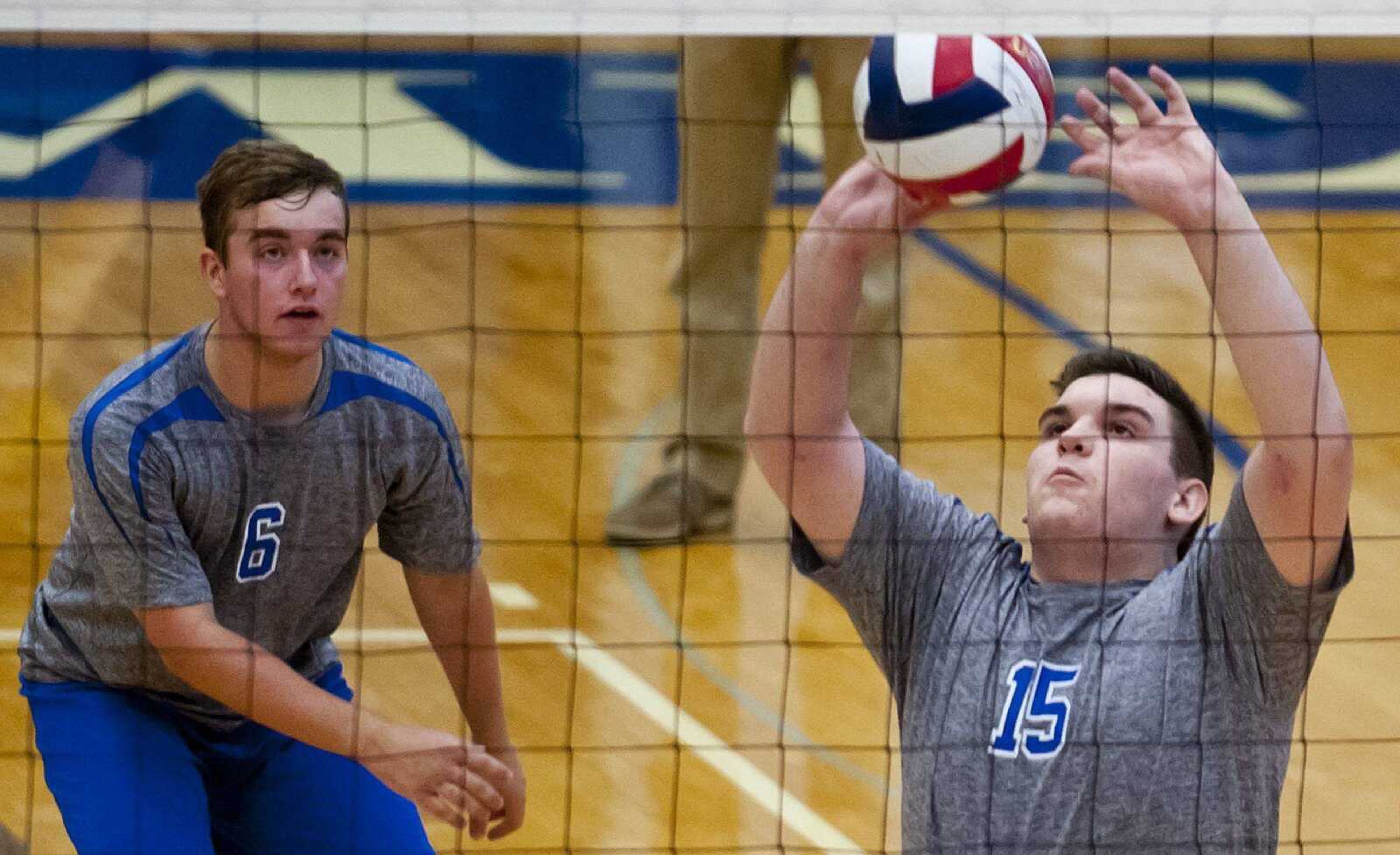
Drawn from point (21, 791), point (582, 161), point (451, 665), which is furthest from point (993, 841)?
point (582, 161)

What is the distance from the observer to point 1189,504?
8.06ft

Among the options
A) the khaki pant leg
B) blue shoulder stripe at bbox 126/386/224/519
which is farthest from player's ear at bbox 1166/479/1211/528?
the khaki pant leg

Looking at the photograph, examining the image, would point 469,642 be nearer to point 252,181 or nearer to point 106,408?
point 106,408

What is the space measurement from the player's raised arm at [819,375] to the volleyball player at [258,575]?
1.70 ft

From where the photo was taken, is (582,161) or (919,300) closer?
(919,300)

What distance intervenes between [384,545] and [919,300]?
3514mm

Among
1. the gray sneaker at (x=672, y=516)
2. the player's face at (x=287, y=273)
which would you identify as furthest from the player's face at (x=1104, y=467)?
the gray sneaker at (x=672, y=516)

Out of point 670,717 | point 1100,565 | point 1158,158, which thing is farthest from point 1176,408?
point 670,717

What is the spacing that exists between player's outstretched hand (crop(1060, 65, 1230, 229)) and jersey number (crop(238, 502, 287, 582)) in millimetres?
1094

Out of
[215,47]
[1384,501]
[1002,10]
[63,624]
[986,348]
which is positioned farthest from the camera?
[215,47]

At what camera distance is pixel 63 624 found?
2645 millimetres

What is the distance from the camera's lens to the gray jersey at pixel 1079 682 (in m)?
2.26

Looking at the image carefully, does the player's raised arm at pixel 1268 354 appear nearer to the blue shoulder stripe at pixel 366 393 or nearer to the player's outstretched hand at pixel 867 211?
the player's outstretched hand at pixel 867 211

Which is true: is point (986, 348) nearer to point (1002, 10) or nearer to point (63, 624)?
point (1002, 10)
